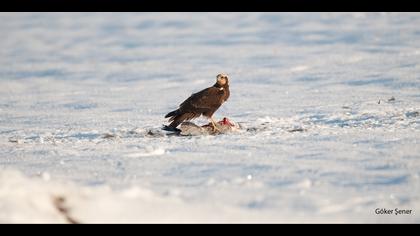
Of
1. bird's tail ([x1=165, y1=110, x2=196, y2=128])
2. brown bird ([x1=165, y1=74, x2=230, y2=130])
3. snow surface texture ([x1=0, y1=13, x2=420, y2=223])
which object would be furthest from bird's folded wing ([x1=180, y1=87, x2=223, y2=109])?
snow surface texture ([x1=0, y1=13, x2=420, y2=223])

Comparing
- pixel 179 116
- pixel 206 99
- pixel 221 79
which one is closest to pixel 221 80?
pixel 221 79

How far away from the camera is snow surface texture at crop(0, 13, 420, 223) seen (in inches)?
236

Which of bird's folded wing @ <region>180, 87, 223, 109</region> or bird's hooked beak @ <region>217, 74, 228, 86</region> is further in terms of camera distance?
bird's hooked beak @ <region>217, 74, 228, 86</region>

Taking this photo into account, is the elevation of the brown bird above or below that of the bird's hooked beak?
below

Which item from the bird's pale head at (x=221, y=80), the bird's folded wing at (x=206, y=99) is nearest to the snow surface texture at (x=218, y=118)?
the bird's folded wing at (x=206, y=99)

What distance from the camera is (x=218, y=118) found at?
12.0 meters

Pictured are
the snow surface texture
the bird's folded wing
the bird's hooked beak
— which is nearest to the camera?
the snow surface texture

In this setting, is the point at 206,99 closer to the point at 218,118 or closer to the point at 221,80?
the point at 221,80

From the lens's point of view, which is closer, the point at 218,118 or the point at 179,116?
the point at 179,116

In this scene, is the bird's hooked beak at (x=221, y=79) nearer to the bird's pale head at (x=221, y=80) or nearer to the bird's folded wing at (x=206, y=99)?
the bird's pale head at (x=221, y=80)

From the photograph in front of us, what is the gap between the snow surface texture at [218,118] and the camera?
5996mm

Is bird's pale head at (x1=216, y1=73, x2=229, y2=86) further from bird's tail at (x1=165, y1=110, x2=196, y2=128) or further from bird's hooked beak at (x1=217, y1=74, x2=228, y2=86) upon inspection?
bird's tail at (x1=165, y1=110, x2=196, y2=128)
